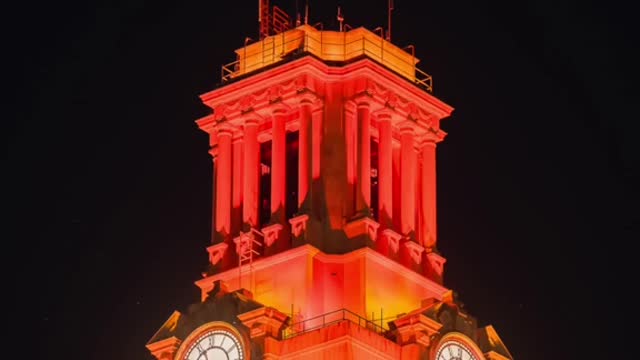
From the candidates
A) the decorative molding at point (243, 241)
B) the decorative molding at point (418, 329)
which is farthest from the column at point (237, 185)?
the decorative molding at point (418, 329)

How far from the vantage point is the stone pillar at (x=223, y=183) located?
12562 cm

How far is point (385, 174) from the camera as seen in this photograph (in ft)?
409

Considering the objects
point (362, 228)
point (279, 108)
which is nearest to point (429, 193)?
point (362, 228)

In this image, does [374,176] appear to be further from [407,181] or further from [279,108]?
[279,108]

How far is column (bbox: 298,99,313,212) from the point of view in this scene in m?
124

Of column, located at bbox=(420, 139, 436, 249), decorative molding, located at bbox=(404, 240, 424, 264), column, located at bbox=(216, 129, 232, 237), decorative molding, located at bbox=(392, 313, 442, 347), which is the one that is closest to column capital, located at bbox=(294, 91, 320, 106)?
column, located at bbox=(216, 129, 232, 237)

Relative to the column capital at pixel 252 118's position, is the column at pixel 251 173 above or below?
below

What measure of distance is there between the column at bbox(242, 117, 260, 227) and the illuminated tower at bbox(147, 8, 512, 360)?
0.14ft

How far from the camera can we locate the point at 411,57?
129500 millimetres

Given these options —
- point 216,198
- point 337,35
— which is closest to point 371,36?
point 337,35

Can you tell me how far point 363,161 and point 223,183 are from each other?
6267 millimetres

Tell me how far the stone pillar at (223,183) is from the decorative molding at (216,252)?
551 millimetres

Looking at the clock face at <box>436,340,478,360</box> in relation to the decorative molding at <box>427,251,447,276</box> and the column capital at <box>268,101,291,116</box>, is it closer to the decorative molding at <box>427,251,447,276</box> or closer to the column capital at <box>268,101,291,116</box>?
the decorative molding at <box>427,251,447,276</box>

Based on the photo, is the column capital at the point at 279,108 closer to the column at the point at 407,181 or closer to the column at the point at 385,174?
the column at the point at 385,174
